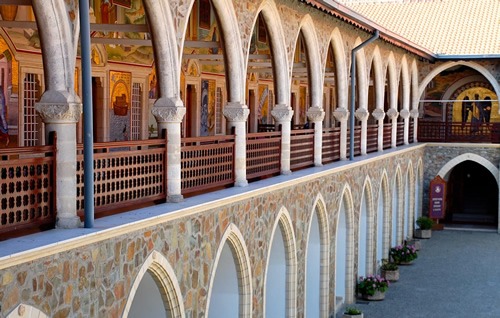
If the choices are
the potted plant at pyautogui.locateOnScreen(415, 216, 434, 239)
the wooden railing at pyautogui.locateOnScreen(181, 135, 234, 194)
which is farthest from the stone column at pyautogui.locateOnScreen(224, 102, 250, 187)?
the potted plant at pyautogui.locateOnScreen(415, 216, 434, 239)

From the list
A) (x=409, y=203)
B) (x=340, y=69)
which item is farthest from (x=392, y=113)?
(x=340, y=69)

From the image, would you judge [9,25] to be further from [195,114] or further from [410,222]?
[410,222]

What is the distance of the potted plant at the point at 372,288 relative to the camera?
2194cm

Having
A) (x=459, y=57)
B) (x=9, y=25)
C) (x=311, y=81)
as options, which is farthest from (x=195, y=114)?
(x=459, y=57)

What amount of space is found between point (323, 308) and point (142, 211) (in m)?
9.49

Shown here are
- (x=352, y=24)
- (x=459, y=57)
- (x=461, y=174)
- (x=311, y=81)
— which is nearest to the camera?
(x=311, y=81)

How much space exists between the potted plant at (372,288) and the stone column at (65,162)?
14.2m

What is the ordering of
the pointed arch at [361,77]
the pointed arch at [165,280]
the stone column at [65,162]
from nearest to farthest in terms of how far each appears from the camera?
the stone column at [65,162] → the pointed arch at [165,280] → the pointed arch at [361,77]

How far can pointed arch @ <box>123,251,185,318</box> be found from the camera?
9915 millimetres

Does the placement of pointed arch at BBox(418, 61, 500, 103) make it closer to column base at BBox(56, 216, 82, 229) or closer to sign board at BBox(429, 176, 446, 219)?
sign board at BBox(429, 176, 446, 219)

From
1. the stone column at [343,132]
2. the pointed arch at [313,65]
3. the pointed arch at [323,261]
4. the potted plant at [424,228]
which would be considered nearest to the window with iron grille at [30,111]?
the pointed arch at [313,65]

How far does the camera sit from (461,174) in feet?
133

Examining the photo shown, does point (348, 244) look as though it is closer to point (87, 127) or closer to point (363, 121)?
point (363, 121)

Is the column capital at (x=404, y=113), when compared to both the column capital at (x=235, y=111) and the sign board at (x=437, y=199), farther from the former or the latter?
the column capital at (x=235, y=111)
